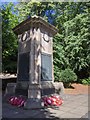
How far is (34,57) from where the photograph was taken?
30.2 ft

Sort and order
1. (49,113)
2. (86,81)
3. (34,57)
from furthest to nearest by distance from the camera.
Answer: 1. (86,81)
2. (34,57)
3. (49,113)

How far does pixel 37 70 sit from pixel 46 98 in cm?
131

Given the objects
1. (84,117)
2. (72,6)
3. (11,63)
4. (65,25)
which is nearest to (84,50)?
(65,25)

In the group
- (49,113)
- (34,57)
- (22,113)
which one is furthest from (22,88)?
(49,113)

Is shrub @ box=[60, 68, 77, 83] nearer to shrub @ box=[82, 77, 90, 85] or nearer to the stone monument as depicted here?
shrub @ box=[82, 77, 90, 85]

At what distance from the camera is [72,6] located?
58.4ft

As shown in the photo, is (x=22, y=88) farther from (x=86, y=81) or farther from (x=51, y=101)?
(x=86, y=81)

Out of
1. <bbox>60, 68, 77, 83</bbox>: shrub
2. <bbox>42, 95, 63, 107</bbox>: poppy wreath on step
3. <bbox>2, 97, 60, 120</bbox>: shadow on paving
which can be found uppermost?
<bbox>60, 68, 77, 83</bbox>: shrub

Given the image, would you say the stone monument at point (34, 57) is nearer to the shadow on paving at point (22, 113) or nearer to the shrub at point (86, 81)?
the shadow on paving at point (22, 113)

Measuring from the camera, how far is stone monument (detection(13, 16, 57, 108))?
9.01m

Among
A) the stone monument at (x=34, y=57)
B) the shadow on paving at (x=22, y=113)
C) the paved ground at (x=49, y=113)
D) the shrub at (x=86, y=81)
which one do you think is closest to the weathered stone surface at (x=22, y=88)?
the stone monument at (x=34, y=57)

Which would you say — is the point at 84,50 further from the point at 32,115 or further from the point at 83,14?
the point at 32,115

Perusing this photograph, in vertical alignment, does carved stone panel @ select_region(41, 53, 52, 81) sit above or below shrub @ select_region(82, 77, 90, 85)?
above

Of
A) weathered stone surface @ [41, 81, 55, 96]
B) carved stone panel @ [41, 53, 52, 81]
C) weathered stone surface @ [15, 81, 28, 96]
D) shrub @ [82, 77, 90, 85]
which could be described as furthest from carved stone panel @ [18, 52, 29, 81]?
shrub @ [82, 77, 90, 85]
